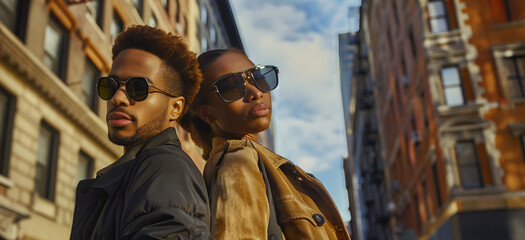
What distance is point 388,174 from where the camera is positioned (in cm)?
3709

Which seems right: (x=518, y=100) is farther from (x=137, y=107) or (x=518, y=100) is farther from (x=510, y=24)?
(x=137, y=107)

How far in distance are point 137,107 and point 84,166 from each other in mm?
14190

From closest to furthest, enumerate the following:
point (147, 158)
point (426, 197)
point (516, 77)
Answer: point (147, 158) < point (516, 77) < point (426, 197)

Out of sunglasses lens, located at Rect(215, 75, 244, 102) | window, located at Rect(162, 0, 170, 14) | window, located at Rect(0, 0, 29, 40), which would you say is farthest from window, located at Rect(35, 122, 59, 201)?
window, located at Rect(162, 0, 170, 14)

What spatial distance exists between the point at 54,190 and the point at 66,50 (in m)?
4.25

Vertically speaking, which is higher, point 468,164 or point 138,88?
point 468,164

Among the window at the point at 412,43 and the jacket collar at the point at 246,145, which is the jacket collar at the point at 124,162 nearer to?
the jacket collar at the point at 246,145

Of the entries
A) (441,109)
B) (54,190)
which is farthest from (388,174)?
(54,190)

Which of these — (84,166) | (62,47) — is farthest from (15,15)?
(84,166)

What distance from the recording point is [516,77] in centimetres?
2075

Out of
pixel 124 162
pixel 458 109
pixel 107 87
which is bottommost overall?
pixel 124 162

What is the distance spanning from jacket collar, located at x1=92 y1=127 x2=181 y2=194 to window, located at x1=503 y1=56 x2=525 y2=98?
70.3ft

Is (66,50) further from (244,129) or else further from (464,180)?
(464,180)

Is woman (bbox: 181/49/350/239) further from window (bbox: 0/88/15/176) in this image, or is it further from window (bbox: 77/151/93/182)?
window (bbox: 77/151/93/182)
